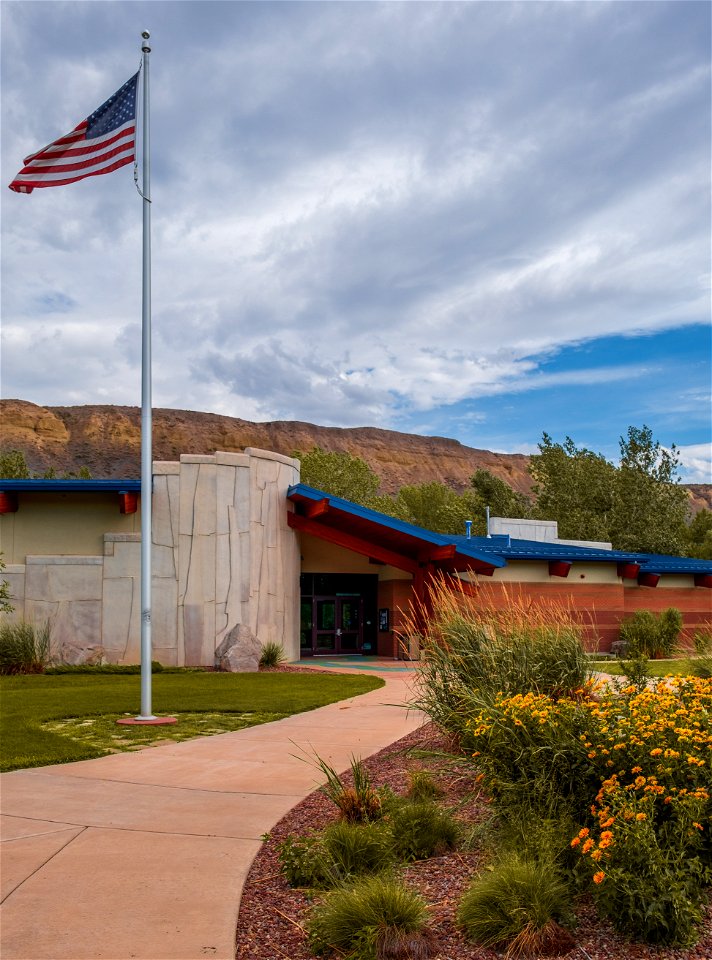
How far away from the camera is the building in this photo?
896 inches

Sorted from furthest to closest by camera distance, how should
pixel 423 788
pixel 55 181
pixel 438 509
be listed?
pixel 438 509 → pixel 55 181 → pixel 423 788

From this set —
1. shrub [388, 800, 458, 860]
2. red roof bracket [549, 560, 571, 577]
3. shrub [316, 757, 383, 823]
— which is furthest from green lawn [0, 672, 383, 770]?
red roof bracket [549, 560, 571, 577]

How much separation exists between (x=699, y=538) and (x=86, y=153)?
6587cm

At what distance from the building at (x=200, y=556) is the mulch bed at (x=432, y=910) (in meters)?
14.4

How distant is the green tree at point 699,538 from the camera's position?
2459 inches

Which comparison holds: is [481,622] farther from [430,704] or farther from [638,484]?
[638,484]

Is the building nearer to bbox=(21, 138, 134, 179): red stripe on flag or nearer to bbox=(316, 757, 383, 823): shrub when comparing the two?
bbox=(21, 138, 134, 179): red stripe on flag

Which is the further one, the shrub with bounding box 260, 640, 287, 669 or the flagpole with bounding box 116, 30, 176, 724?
the shrub with bounding box 260, 640, 287, 669

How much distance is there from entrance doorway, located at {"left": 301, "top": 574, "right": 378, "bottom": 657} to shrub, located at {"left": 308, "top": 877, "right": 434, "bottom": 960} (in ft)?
84.5

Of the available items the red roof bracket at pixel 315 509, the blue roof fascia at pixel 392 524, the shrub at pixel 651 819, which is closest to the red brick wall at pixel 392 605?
the blue roof fascia at pixel 392 524

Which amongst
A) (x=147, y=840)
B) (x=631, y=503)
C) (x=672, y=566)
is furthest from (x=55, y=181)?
(x=631, y=503)

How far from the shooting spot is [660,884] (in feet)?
14.0

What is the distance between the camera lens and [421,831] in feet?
19.0

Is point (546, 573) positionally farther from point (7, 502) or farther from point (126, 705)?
point (126, 705)
